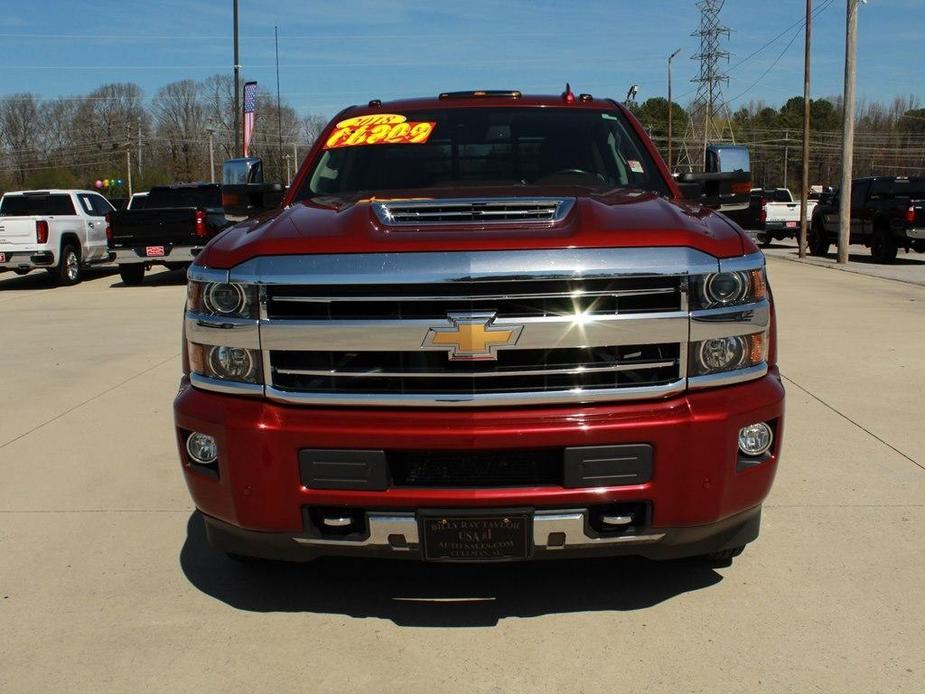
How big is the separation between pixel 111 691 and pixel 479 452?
1.38 metres

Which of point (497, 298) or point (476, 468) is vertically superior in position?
point (497, 298)

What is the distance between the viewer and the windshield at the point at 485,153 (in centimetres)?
436

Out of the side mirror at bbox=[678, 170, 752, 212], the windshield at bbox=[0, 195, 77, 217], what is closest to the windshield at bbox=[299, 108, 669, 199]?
the side mirror at bbox=[678, 170, 752, 212]

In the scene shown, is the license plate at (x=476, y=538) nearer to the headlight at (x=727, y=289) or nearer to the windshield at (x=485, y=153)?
the headlight at (x=727, y=289)

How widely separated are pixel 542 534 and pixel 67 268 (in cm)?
1689

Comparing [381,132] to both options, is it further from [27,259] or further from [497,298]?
[27,259]

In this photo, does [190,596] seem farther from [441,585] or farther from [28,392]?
[28,392]

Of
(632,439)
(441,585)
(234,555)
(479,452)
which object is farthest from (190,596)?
(632,439)

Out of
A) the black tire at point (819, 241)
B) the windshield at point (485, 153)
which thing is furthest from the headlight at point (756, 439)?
the black tire at point (819, 241)

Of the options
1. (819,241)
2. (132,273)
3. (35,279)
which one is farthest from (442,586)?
(819,241)

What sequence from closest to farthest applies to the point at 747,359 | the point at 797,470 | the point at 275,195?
1. the point at 747,359
2. the point at 275,195
3. the point at 797,470

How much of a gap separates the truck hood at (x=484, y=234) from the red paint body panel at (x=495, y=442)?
51cm

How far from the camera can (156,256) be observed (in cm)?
1708

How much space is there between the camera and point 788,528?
4152 mm
